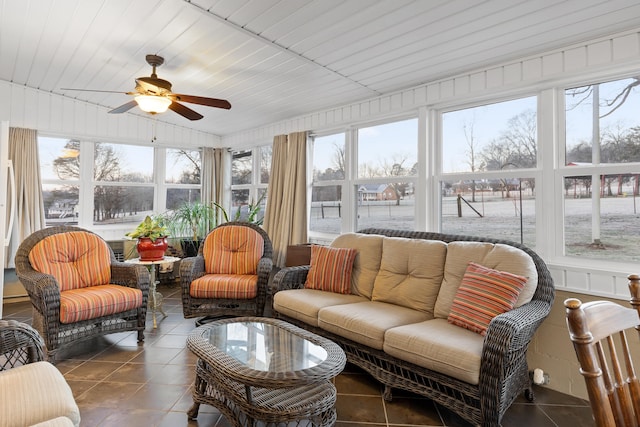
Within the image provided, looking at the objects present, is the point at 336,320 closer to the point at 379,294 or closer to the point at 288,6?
the point at 379,294

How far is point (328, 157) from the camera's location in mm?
4672

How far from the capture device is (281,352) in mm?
2008

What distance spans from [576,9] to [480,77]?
3.07 feet

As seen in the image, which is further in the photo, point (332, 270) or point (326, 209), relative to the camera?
point (326, 209)

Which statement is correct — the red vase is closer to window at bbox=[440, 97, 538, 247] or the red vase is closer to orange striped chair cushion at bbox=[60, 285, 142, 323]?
orange striped chair cushion at bbox=[60, 285, 142, 323]

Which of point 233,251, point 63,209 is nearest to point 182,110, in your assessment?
point 233,251

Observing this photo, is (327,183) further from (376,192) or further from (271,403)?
(271,403)

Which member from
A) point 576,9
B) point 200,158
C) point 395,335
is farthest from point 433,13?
point 200,158

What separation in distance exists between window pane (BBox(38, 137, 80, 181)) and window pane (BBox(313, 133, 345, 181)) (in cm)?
352

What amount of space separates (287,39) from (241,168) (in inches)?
141

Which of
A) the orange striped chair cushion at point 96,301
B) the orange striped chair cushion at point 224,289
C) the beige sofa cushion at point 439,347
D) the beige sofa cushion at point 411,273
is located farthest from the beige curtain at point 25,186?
the beige sofa cushion at point 439,347

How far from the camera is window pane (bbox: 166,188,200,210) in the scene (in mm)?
6086

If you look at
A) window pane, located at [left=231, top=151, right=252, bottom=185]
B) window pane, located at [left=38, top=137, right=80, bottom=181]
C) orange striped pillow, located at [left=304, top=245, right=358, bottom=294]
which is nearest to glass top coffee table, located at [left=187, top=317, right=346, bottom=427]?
orange striped pillow, located at [left=304, top=245, right=358, bottom=294]

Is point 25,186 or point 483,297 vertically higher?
point 25,186
